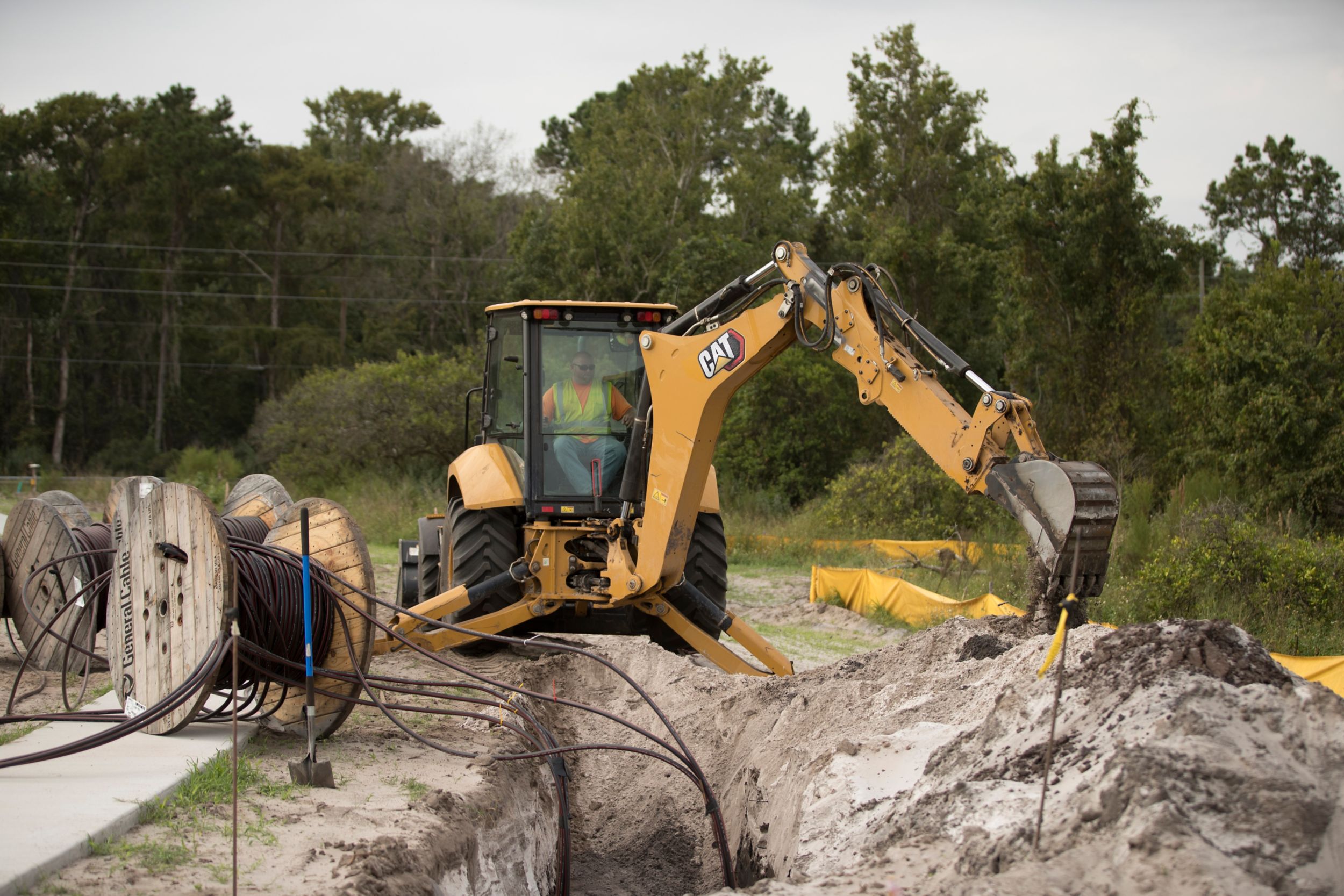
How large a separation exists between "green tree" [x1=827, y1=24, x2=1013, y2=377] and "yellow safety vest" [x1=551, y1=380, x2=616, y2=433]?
17394 mm

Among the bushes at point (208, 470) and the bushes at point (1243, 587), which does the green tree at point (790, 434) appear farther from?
the bushes at point (1243, 587)

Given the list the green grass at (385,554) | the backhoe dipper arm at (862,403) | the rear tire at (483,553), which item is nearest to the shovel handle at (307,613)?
the backhoe dipper arm at (862,403)

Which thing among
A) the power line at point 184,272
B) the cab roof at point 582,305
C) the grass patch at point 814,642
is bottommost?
the grass patch at point 814,642

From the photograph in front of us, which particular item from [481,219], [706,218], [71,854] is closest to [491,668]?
[71,854]

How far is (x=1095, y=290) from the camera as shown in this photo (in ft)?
57.5

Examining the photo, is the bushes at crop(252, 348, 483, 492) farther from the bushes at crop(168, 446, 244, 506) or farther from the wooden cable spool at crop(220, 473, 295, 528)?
the wooden cable spool at crop(220, 473, 295, 528)

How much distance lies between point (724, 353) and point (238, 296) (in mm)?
36998

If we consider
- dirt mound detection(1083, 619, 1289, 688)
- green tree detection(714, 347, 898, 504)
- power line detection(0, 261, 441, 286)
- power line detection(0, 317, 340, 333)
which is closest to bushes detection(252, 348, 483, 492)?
green tree detection(714, 347, 898, 504)

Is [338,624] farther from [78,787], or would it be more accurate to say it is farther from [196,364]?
[196,364]

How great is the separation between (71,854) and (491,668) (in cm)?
440

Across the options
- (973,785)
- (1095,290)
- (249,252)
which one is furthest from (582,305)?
(249,252)

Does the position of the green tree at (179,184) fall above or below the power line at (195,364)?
above

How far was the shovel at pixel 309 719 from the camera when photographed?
199 inches

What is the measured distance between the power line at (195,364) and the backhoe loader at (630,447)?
3152 centimetres
